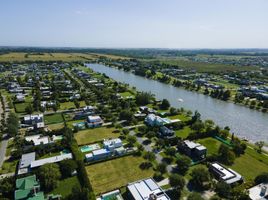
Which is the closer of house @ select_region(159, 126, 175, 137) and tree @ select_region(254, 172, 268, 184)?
tree @ select_region(254, 172, 268, 184)

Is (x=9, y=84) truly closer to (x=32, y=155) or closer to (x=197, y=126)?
(x=32, y=155)

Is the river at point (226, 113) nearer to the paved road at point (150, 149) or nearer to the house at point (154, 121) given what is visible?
the house at point (154, 121)

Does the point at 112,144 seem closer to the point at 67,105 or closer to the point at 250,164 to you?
Result: the point at 250,164

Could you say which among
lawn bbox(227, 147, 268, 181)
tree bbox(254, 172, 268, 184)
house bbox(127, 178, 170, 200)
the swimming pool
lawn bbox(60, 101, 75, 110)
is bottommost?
the swimming pool

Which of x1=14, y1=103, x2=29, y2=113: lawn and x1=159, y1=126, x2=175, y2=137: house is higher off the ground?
x1=159, y1=126, x2=175, y2=137: house

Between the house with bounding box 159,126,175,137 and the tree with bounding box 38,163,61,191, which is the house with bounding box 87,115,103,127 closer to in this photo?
the house with bounding box 159,126,175,137

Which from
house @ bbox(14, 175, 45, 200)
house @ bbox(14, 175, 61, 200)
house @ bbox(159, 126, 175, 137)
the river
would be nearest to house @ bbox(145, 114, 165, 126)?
house @ bbox(159, 126, 175, 137)

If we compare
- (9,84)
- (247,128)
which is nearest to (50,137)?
(247,128)
